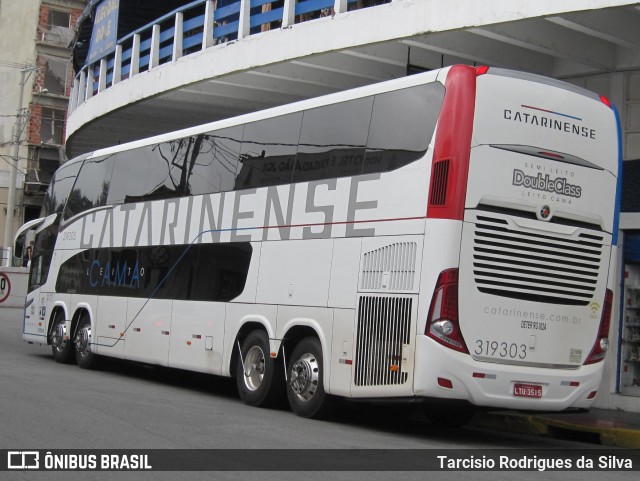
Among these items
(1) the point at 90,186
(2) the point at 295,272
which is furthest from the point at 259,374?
(1) the point at 90,186

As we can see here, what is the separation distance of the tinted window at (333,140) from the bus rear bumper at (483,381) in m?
2.56

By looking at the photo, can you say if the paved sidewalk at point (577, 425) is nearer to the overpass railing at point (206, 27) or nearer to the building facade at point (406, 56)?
the building facade at point (406, 56)

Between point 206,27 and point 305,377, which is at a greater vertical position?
point 206,27

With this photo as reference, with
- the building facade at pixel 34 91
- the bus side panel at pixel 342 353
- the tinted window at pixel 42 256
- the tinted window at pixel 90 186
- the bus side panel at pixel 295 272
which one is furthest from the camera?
the building facade at pixel 34 91

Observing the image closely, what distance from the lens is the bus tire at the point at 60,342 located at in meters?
19.4

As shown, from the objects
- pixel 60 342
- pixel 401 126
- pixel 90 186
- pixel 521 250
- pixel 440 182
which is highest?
pixel 401 126

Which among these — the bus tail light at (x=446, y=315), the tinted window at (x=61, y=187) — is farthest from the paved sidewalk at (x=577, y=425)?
the tinted window at (x=61, y=187)

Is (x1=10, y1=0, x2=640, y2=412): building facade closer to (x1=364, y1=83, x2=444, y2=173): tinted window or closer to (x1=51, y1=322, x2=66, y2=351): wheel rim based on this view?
(x1=364, y1=83, x2=444, y2=173): tinted window

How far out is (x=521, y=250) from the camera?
36.5ft

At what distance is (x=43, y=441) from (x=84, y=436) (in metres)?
0.53

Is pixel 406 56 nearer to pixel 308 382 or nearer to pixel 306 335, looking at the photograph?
pixel 306 335

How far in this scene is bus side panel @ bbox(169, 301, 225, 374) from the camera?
Result: 1462 cm

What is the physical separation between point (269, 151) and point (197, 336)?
9.95 ft

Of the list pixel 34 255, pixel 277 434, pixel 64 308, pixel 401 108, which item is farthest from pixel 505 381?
pixel 34 255
